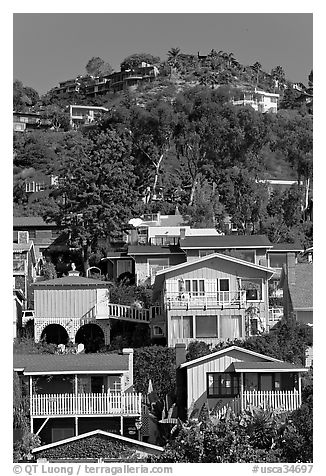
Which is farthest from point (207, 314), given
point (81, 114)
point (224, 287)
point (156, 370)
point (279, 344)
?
point (81, 114)

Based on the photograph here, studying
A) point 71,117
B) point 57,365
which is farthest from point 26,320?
point 71,117

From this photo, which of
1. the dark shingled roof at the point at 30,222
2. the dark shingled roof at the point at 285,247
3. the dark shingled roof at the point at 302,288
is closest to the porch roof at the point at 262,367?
the dark shingled roof at the point at 302,288

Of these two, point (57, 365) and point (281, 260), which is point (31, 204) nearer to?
point (281, 260)

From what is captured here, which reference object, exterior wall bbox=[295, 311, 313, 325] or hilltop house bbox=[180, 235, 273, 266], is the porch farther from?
hilltop house bbox=[180, 235, 273, 266]

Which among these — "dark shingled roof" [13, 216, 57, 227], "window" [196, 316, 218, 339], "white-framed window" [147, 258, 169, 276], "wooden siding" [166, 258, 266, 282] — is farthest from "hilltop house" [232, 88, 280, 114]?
"window" [196, 316, 218, 339]

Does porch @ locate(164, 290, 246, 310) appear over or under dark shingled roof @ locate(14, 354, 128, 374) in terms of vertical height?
over

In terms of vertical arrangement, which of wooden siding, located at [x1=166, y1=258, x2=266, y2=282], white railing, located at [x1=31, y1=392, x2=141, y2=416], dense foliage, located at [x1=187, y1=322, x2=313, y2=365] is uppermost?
wooden siding, located at [x1=166, y1=258, x2=266, y2=282]

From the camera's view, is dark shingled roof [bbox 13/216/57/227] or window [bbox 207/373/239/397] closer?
window [bbox 207/373/239/397]

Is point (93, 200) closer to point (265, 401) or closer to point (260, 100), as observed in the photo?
point (265, 401)
